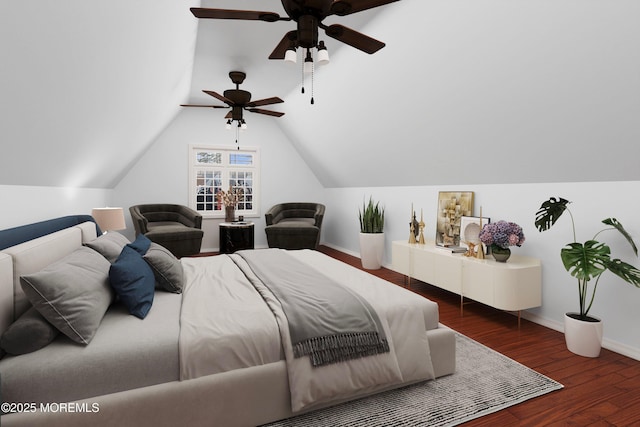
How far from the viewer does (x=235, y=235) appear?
5.57 meters

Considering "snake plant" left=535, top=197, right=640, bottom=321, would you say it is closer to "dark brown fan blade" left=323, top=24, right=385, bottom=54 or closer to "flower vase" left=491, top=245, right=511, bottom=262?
"flower vase" left=491, top=245, right=511, bottom=262

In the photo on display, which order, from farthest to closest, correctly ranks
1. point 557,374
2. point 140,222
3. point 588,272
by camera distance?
point 140,222, point 588,272, point 557,374

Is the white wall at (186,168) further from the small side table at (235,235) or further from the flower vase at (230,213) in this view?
the small side table at (235,235)

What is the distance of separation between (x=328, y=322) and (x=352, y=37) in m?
1.71

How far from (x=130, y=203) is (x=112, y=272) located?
4556mm

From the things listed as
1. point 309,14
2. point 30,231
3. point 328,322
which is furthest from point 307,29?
point 30,231

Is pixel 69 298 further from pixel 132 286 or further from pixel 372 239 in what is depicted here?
pixel 372 239

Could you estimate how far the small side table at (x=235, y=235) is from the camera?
5.55 meters

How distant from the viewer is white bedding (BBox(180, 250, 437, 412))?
5.47 feet

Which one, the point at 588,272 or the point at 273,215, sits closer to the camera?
the point at 588,272

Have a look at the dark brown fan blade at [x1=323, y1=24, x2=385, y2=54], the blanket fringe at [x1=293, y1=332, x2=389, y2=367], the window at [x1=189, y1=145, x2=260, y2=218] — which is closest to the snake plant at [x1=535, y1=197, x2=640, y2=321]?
the blanket fringe at [x1=293, y1=332, x2=389, y2=367]

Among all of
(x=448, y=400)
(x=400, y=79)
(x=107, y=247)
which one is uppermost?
(x=400, y=79)

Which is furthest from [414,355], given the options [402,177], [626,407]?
[402,177]

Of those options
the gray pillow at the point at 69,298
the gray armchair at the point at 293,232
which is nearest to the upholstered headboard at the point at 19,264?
the gray pillow at the point at 69,298
